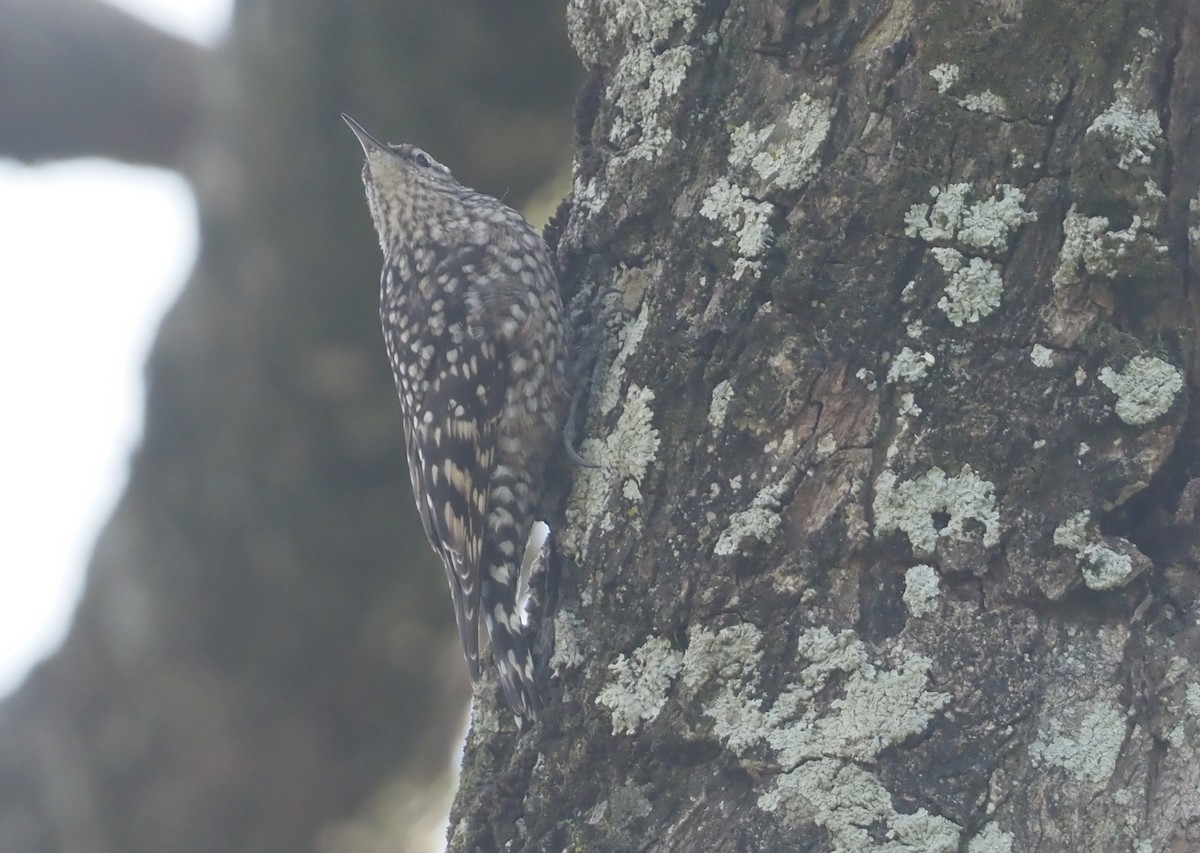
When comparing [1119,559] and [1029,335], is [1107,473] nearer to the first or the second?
[1119,559]

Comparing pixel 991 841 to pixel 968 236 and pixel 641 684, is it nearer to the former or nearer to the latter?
pixel 641 684

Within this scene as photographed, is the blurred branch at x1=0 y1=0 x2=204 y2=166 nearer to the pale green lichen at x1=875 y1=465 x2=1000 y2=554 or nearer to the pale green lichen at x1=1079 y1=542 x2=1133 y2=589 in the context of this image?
A: the pale green lichen at x1=875 y1=465 x2=1000 y2=554

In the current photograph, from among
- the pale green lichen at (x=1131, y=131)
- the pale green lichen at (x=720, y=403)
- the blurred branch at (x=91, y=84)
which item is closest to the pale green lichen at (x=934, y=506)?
the pale green lichen at (x=720, y=403)

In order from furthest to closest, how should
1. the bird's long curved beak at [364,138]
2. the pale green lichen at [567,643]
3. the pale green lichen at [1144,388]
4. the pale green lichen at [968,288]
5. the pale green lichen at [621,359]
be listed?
the bird's long curved beak at [364,138] < the pale green lichen at [621,359] < the pale green lichen at [567,643] < the pale green lichen at [968,288] < the pale green lichen at [1144,388]

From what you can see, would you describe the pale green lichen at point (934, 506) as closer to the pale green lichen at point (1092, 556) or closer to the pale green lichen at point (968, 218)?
the pale green lichen at point (1092, 556)

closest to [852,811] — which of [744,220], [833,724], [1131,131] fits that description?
[833,724]

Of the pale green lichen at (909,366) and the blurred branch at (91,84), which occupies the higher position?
the blurred branch at (91,84)

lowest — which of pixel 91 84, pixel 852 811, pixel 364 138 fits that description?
pixel 852 811
